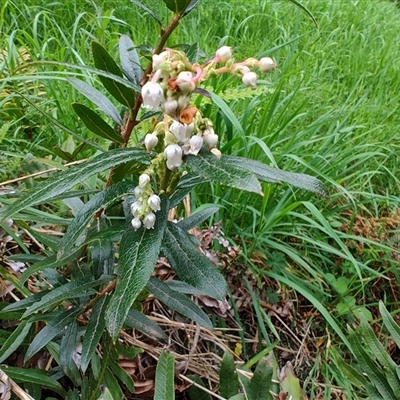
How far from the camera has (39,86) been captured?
1789mm

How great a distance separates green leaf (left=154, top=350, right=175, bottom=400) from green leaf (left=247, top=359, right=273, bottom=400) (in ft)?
0.74

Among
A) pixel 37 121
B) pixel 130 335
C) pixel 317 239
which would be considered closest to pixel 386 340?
pixel 317 239

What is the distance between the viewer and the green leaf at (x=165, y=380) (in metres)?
0.78

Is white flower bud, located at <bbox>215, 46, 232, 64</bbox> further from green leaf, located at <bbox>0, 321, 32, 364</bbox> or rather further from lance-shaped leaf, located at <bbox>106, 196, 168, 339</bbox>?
green leaf, located at <bbox>0, 321, 32, 364</bbox>

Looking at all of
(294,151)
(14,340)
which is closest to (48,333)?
(14,340)

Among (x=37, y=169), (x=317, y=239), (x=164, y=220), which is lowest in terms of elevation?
(x=317, y=239)

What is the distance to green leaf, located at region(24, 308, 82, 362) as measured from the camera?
0.88 meters

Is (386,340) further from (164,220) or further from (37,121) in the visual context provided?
(37,121)

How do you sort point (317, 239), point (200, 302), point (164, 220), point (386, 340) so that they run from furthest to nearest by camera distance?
point (317, 239)
point (386, 340)
point (200, 302)
point (164, 220)

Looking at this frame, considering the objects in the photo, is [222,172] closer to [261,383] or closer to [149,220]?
[149,220]

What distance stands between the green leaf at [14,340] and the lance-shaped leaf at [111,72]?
17.1 inches

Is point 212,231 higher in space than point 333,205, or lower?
higher

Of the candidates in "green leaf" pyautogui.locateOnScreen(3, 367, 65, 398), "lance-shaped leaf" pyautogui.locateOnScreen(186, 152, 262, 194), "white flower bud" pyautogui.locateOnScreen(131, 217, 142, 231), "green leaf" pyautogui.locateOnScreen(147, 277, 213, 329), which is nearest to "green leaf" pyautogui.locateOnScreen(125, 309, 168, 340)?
"green leaf" pyautogui.locateOnScreen(147, 277, 213, 329)

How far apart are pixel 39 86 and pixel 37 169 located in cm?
71
